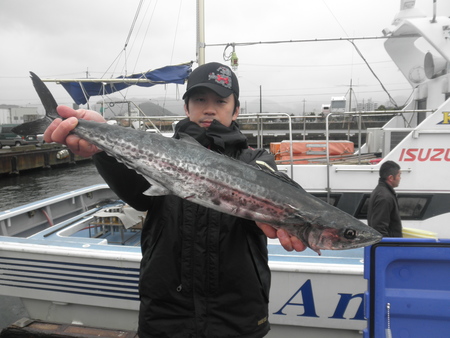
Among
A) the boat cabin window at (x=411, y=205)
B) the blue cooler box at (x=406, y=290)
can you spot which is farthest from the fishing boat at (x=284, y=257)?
the blue cooler box at (x=406, y=290)

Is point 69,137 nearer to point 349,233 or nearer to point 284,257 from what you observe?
point 349,233

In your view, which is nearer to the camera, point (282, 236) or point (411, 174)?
point (282, 236)

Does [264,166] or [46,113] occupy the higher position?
[46,113]

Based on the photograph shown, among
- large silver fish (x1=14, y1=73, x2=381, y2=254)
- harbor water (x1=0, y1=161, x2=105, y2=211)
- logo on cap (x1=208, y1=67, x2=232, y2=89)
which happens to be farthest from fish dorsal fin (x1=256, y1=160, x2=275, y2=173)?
harbor water (x1=0, y1=161, x2=105, y2=211)

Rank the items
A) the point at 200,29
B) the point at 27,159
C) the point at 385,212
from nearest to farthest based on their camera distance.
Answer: the point at 385,212 < the point at 200,29 < the point at 27,159

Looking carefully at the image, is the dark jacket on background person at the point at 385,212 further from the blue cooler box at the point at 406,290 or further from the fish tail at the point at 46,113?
the fish tail at the point at 46,113

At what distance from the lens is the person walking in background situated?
15.7 feet

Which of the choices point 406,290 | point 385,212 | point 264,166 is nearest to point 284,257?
point 406,290

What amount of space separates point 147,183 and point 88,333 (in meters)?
3.52

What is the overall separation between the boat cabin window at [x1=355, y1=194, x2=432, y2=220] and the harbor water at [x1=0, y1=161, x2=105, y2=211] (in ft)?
60.9

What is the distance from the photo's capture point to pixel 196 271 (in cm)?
194

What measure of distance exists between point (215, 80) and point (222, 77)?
69 millimetres

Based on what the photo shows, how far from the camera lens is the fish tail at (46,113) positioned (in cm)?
233

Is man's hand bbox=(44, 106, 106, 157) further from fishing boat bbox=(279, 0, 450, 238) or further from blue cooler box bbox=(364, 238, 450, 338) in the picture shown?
fishing boat bbox=(279, 0, 450, 238)
